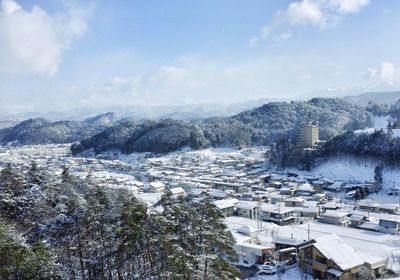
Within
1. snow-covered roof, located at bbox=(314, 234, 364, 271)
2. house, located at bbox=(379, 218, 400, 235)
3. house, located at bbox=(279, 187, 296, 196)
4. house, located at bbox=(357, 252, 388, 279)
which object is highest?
snow-covered roof, located at bbox=(314, 234, 364, 271)

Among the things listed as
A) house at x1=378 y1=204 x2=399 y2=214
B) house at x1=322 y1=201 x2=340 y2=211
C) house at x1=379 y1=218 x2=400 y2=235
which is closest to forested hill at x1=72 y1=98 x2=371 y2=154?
house at x1=322 y1=201 x2=340 y2=211

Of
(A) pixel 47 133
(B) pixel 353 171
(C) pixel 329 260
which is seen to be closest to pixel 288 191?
(B) pixel 353 171

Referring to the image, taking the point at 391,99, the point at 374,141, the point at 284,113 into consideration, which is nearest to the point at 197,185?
the point at 374,141

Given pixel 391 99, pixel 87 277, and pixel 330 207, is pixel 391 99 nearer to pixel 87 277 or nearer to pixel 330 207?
pixel 330 207

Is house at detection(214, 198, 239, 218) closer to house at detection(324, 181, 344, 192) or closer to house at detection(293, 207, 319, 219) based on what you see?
house at detection(293, 207, 319, 219)

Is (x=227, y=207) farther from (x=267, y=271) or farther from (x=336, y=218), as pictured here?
(x=267, y=271)

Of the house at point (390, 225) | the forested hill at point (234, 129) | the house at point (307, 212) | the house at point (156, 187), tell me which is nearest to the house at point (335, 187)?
the house at point (307, 212)

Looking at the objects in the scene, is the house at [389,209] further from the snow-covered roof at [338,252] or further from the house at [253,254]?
the snow-covered roof at [338,252]
